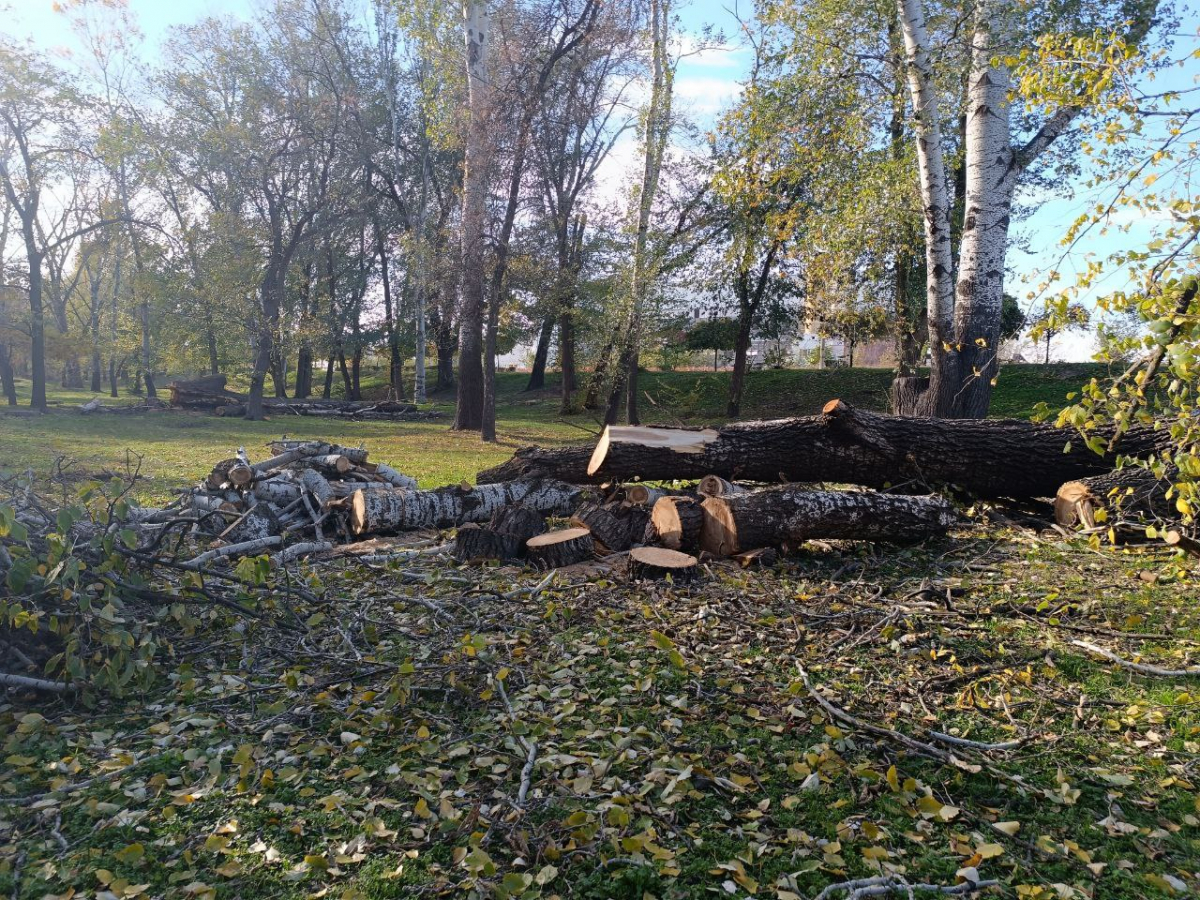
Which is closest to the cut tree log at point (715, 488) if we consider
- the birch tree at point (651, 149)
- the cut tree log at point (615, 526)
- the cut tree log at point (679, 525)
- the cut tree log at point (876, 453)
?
the cut tree log at point (876, 453)

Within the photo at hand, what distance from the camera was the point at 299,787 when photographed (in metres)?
2.86

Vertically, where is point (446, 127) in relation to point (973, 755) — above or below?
above

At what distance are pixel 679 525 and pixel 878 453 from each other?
2.07 metres

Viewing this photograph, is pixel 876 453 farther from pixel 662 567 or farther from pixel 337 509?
pixel 337 509

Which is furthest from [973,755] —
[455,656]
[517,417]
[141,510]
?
[517,417]

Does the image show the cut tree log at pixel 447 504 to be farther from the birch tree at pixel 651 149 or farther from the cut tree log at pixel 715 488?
the birch tree at pixel 651 149

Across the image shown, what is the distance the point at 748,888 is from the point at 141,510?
18.5ft

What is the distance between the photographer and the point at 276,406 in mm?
26375

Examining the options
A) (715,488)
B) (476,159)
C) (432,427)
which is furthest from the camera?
(432,427)

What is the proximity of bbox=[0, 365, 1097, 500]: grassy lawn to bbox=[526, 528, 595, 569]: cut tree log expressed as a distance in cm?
390

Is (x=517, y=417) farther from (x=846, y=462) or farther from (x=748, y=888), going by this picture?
(x=748, y=888)

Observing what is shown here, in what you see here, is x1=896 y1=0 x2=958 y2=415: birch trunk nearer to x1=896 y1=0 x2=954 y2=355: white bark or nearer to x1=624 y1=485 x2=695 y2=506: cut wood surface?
x1=896 y1=0 x2=954 y2=355: white bark

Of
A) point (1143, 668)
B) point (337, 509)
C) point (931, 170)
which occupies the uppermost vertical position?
point (931, 170)

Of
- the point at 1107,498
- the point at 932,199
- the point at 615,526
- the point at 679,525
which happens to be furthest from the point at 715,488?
the point at 932,199
